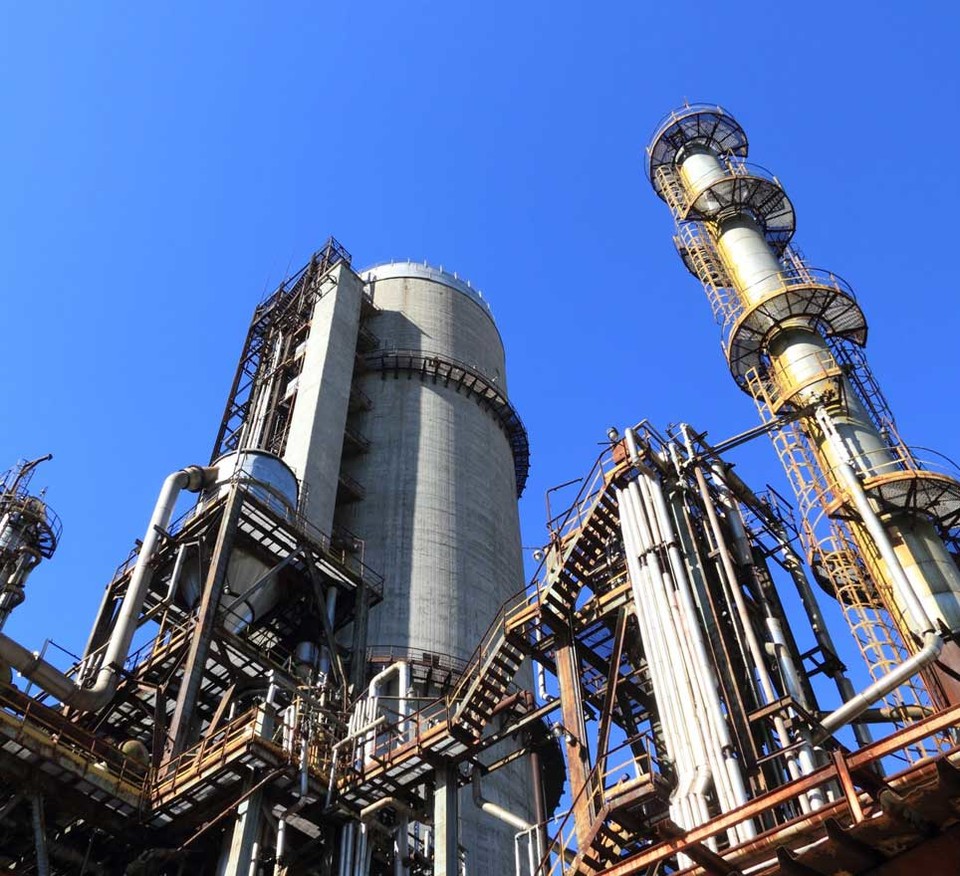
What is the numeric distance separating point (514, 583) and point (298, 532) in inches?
491

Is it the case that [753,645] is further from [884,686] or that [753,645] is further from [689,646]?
[884,686]

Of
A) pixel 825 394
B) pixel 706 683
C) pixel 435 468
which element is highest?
pixel 435 468

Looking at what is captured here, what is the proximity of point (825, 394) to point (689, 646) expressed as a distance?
51.0ft

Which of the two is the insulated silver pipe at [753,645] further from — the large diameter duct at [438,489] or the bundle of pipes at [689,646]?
the large diameter duct at [438,489]

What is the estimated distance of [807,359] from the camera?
33188mm

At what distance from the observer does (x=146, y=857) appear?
72.4 feet

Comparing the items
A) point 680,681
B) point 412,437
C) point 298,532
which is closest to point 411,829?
point 298,532

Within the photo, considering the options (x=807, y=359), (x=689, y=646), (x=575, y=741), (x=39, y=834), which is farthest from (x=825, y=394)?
(x=39, y=834)

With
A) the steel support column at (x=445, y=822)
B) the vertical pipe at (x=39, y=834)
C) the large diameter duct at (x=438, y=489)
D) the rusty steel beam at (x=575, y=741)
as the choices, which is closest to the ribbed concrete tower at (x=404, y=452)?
the large diameter duct at (x=438, y=489)

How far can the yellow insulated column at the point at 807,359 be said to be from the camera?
87.6ft

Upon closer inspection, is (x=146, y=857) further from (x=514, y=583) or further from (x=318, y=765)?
(x=514, y=583)

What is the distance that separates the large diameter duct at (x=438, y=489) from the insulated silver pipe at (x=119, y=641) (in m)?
8.22

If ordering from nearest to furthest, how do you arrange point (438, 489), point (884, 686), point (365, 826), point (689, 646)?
point (884, 686) → point (689, 646) → point (365, 826) → point (438, 489)

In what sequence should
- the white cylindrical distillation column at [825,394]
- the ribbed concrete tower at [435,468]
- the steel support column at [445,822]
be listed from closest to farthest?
the steel support column at [445,822], the white cylindrical distillation column at [825,394], the ribbed concrete tower at [435,468]
